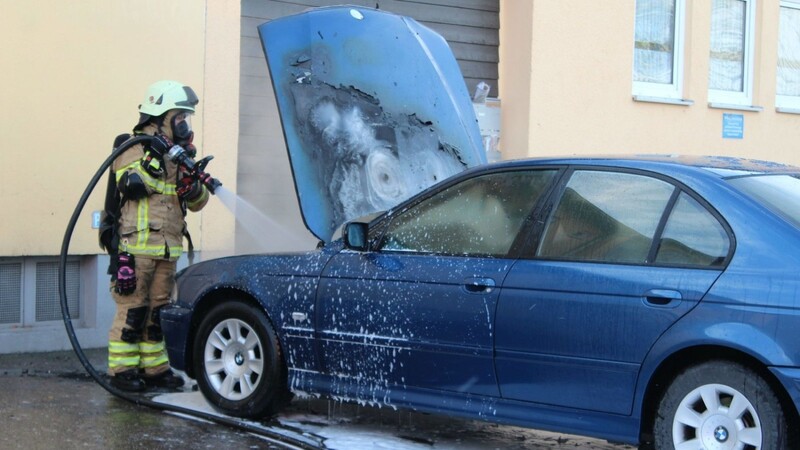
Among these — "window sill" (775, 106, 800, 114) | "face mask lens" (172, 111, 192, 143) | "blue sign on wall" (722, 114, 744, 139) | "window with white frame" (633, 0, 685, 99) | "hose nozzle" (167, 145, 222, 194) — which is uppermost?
"window with white frame" (633, 0, 685, 99)

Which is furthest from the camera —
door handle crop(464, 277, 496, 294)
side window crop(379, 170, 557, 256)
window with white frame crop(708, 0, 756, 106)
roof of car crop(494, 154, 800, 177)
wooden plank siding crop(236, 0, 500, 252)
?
window with white frame crop(708, 0, 756, 106)

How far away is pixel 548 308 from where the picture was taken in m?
5.04

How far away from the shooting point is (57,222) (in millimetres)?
8070

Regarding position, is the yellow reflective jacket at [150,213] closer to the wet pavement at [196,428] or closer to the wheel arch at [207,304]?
the wheel arch at [207,304]

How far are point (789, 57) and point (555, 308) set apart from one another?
955cm

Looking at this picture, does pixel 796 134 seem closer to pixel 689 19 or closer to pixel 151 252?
pixel 689 19

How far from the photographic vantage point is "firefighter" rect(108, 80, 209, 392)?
22.4 feet

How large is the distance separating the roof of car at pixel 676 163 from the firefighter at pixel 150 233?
8.00 ft

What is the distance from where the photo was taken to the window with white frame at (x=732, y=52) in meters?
12.6

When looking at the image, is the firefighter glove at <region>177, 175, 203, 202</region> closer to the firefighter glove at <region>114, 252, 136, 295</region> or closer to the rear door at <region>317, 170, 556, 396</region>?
the firefighter glove at <region>114, 252, 136, 295</region>

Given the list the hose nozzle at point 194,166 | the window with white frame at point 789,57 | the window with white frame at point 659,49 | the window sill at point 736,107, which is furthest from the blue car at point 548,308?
the window with white frame at point 789,57

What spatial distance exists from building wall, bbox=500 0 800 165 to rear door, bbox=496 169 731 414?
5.68 metres

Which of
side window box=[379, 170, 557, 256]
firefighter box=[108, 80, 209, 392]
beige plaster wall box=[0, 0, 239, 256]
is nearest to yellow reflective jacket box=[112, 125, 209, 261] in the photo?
firefighter box=[108, 80, 209, 392]

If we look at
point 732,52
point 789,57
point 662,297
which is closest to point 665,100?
point 732,52
